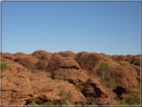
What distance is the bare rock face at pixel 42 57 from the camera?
31.6 meters

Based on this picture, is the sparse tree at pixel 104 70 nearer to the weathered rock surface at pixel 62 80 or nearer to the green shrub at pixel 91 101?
the weathered rock surface at pixel 62 80

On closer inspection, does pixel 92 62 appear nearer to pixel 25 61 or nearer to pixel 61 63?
pixel 61 63

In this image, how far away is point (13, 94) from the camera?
1161cm

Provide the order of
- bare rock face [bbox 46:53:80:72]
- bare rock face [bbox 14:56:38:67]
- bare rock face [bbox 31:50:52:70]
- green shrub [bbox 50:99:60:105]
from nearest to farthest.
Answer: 1. green shrub [bbox 50:99:60:105]
2. bare rock face [bbox 46:53:80:72]
3. bare rock face [bbox 14:56:38:67]
4. bare rock face [bbox 31:50:52:70]

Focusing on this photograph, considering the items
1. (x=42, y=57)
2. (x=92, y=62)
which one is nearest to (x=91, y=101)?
(x=92, y=62)

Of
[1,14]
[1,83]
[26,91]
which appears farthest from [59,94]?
[1,14]

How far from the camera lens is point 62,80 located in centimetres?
2122

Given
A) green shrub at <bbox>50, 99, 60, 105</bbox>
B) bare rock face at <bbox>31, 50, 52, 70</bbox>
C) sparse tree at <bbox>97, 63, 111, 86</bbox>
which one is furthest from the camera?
bare rock face at <bbox>31, 50, 52, 70</bbox>

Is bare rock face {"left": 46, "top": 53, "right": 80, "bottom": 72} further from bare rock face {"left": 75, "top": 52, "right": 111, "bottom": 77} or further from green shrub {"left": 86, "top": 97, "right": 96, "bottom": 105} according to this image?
green shrub {"left": 86, "top": 97, "right": 96, "bottom": 105}

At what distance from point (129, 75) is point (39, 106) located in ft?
52.3

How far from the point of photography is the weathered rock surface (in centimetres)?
1273

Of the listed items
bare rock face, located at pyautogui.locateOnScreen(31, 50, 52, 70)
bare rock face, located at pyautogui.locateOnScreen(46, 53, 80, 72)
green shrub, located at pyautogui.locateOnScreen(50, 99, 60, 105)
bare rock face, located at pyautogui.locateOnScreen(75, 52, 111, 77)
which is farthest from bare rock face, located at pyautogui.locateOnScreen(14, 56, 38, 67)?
green shrub, located at pyautogui.locateOnScreen(50, 99, 60, 105)

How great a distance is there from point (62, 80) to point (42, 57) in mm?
13544

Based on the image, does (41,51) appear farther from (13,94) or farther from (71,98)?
(13,94)
